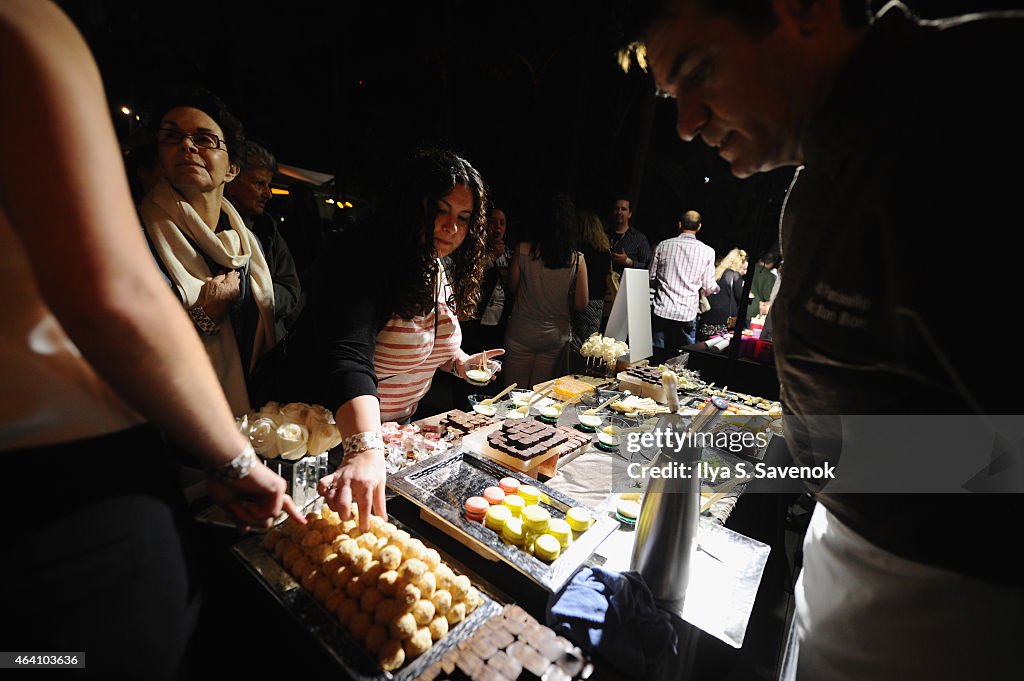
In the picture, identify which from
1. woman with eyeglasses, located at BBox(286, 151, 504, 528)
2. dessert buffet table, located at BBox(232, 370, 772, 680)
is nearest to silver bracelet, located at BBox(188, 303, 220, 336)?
woman with eyeglasses, located at BBox(286, 151, 504, 528)

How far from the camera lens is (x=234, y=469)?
0.84 meters

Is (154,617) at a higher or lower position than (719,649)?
higher

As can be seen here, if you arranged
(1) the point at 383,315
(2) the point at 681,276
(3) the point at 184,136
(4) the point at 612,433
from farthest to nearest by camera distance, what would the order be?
1. (2) the point at 681,276
2. (4) the point at 612,433
3. (1) the point at 383,315
4. (3) the point at 184,136

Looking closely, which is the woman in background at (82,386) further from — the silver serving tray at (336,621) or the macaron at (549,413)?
the macaron at (549,413)

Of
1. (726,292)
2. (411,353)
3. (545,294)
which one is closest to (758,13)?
(411,353)

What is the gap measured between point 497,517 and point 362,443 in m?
0.51

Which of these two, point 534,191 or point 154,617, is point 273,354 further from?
point 534,191

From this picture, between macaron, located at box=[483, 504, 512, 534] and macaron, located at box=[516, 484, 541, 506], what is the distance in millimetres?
122

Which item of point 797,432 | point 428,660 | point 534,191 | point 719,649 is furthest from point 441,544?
point 534,191

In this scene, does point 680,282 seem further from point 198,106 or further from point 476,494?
point 198,106

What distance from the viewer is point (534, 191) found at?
9039mm

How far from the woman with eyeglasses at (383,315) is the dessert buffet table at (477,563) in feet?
0.58

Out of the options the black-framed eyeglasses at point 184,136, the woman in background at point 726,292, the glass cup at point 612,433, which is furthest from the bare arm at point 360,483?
the woman in background at point 726,292

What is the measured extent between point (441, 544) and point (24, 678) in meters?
0.96
